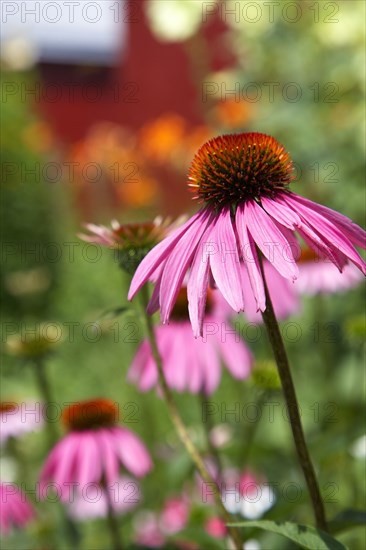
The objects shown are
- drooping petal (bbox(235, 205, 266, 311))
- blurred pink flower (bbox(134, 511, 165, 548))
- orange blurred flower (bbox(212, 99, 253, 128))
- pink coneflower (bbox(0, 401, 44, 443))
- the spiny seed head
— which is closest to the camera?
drooping petal (bbox(235, 205, 266, 311))

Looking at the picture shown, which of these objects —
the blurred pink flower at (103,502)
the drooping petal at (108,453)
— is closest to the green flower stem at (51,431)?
the drooping petal at (108,453)

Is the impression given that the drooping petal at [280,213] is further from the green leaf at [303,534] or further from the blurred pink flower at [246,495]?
the blurred pink flower at [246,495]

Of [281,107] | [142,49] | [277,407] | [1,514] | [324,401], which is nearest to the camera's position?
[1,514]

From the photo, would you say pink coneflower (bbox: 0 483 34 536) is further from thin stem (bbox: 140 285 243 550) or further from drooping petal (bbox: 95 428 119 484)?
thin stem (bbox: 140 285 243 550)

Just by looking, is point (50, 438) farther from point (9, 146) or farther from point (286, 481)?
point (9, 146)

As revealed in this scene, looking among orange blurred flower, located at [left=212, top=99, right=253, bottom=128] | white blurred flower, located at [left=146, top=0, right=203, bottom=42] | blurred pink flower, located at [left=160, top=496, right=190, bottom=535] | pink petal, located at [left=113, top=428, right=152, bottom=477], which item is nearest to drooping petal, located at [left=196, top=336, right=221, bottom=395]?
pink petal, located at [left=113, top=428, right=152, bottom=477]

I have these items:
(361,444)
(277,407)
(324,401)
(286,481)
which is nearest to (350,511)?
(286,481)
